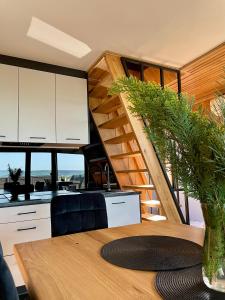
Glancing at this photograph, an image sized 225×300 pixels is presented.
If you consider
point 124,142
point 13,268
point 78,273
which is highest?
point 124,142

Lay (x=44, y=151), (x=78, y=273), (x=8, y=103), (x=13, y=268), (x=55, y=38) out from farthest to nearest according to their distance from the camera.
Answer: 1. (x=44, y=151)
2. (x=8, y=103)
3. (x=55, y=38)
4. (x=13, y=268)
5. (x=78, y=273)

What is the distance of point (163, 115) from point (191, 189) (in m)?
0.23

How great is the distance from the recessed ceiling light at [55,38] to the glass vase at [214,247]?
6.91ft

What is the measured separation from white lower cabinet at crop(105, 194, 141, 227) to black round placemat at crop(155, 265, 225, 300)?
1769 millimetres

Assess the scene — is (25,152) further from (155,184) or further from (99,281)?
(99,281)

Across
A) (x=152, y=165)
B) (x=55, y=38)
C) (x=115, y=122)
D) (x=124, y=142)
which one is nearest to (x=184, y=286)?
(x=152, y=165)

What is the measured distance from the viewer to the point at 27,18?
2.05 metres

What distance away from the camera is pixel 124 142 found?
3.48 m

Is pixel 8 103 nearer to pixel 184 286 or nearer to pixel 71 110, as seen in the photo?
pixel 71 110

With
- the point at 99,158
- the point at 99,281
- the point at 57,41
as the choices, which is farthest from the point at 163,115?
the point at 99,158

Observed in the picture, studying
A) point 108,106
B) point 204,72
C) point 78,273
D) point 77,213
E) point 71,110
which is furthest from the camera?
point 204,72

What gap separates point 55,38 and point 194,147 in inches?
84.2

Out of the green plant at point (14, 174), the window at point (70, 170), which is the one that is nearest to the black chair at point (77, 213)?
the green plant at point (14, 174)

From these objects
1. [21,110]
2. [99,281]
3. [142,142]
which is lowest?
[99,281]
